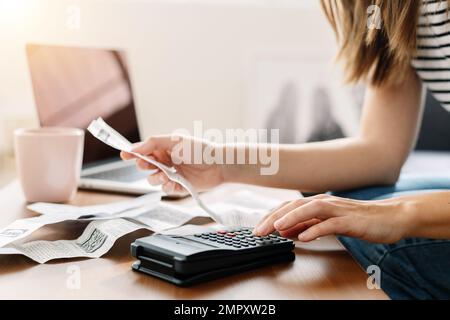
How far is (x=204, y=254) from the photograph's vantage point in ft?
1.62

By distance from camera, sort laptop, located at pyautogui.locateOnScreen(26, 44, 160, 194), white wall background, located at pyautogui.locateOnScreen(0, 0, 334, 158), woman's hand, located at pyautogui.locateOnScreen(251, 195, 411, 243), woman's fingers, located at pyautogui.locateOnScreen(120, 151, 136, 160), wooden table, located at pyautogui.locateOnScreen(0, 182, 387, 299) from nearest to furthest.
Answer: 1. wooden table, located at pyautogui.locateOnScreen(0, 182, 387, 299)
2. woman's hand, located at pyautogui.locateOnScreen(251, 195, 411, 243)
3. woman's fingers, located at pyautogui.locateOnScreen(120, 151, 136, 160)
4. laptop, located at pyautogui.locateOnScreen(26, 44, 160, 194)
5. white wall background, located at pyautogui.locateOnScreen(0, 0, 334, 158)

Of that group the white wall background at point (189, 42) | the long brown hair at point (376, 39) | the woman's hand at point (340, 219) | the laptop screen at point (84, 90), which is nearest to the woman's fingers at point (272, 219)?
the woman's hand at point (340, 219)

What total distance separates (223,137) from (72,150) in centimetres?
59

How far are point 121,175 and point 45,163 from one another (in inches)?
7.7

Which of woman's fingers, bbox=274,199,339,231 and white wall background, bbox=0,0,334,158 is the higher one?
white wall background, bbox=0,0,334,158

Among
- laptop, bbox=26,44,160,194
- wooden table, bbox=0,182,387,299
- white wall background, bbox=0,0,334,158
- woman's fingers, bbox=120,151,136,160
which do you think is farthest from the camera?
white wall background, bbox=0,0,334,158

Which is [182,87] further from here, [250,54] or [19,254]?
[19,254]

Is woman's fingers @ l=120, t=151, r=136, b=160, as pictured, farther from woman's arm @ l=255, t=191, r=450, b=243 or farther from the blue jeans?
the blue jeans

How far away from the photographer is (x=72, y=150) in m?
0.85

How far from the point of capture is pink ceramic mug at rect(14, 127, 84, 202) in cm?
83

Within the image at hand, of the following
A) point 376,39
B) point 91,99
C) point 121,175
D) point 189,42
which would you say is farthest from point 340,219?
point 189,42

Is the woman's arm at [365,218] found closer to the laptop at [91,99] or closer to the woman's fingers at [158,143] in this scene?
the woman's fingers at [158,143]

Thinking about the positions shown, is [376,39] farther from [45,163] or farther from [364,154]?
[45,163]

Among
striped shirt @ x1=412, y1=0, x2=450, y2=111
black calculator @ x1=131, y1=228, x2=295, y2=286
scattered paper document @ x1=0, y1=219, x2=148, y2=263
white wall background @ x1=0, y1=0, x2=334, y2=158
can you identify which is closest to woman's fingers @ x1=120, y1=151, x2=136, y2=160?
scattered paper document @ x1=0, y1=219, x2=148, y2=263
